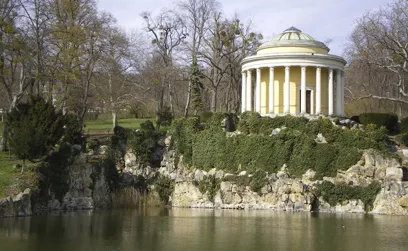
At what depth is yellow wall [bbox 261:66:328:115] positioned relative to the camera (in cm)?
4381

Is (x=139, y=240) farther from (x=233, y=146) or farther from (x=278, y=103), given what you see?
(x=278, y=103)

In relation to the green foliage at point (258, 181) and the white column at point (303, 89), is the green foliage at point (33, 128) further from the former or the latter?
the white column at point (303, 89)

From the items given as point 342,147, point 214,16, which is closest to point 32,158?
point 342,147

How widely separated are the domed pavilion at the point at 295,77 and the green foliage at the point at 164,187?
406 inches

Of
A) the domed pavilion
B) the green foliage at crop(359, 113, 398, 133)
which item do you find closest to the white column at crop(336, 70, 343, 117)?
the domed pavilion

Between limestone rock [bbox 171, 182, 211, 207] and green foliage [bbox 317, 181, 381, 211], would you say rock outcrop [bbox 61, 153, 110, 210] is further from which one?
green foliage [bbox 317, 181, 381, 211]

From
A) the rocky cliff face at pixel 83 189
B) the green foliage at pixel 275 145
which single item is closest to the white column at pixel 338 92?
the green foliage at pixel 275 145

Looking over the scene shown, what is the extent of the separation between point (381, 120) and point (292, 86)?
750 centimetres

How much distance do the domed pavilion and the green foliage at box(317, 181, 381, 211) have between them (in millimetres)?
9277

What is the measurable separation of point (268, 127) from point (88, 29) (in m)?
16.0

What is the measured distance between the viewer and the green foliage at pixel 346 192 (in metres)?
33.2

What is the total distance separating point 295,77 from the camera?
44.0m

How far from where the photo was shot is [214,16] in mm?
52844

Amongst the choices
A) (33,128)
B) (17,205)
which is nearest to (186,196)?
(33,128)
